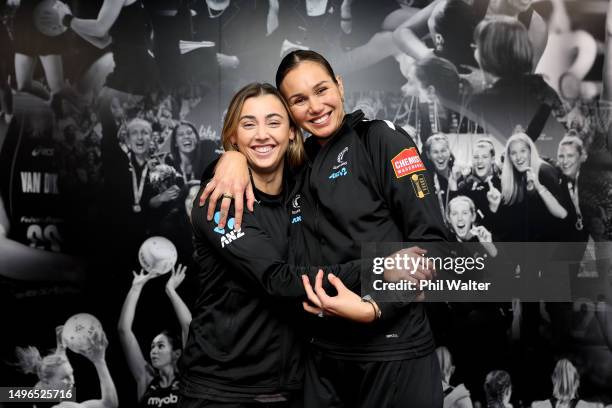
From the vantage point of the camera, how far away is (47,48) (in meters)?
3.08

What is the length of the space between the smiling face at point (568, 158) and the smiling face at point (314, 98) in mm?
1923

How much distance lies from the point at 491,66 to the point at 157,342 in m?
2.50

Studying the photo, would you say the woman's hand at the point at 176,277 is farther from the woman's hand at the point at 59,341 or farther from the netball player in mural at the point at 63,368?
the woman's hand at the point at 59,341

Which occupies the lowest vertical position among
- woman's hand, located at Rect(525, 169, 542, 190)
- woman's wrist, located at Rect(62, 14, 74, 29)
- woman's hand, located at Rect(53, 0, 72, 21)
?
woman's hand, located at Rect(525, 169, 542, 190)

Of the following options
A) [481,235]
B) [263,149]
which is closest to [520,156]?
[481,235]

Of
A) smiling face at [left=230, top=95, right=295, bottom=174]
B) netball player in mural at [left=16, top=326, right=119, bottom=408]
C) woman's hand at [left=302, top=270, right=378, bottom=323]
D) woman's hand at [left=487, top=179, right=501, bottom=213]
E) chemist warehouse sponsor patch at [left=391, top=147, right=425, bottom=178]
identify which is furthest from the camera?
woman's hand at [left=487, top=179, right=501, bottom=213]

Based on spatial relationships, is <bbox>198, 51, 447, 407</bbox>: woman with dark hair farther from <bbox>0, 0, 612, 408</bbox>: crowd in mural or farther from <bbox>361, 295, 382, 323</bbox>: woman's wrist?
<bbox>0, 0, 612, 408</bbox>: crowd in mural

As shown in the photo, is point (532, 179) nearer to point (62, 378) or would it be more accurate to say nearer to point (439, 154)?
point (439, 154)

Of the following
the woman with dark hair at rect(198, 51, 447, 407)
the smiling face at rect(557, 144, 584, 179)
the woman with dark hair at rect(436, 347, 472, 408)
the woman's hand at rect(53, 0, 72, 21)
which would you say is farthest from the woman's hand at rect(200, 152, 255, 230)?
the smiling face at rect(557, 144, 584, 179)

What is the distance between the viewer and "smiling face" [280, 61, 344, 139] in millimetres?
1759

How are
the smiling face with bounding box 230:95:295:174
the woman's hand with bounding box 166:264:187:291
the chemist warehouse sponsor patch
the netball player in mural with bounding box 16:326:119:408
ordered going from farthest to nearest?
the woman's hand with bounding box 166:264:187:291 → the netball player in mural with bounding box 16:326:119:408 → the smiling face with bounding box 230:95:295:174 → the chemist warehouse sponsor patch

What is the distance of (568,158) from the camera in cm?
314

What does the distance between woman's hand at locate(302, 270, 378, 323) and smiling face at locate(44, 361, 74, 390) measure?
80.2 inches

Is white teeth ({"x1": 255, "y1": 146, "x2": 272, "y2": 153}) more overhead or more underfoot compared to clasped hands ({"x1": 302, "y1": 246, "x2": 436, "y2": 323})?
more overhead
